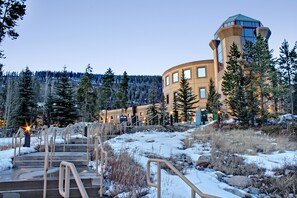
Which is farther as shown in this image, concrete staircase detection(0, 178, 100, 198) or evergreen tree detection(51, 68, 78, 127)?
evergreen tree detection(51, 68, 78, 127)

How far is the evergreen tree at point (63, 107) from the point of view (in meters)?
30.5

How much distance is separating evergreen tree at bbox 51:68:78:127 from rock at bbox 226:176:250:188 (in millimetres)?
26190

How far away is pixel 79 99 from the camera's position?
4312 centimetres

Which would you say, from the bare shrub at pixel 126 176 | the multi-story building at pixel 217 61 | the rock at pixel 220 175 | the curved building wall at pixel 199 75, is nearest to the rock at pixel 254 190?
the rock at pixel 220 175

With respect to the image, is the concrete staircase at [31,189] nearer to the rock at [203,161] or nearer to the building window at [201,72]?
the rock at [203,161]

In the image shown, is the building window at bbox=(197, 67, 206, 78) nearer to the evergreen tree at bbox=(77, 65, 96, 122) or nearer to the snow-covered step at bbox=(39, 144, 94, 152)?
the evergreen tree at bbox=(77, 65, 96, 122)

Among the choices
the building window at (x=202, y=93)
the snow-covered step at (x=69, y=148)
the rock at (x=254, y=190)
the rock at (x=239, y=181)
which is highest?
the building window at (x=202, y=93)

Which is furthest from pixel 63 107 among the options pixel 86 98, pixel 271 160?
pixel 271 160

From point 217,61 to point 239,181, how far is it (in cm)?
3238

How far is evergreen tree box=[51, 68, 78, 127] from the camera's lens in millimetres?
30469

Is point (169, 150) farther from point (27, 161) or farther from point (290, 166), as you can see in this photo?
point (27, 161)

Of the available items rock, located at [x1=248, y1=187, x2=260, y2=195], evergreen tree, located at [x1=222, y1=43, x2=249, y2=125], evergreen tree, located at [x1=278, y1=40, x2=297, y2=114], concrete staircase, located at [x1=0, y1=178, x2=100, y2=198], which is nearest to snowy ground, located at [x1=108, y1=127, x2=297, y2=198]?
rock, located at [x1=248, y1=187, x2=260, y2=195]

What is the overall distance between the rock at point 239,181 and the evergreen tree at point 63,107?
85.9ft

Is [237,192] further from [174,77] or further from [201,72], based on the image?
[174,77]
